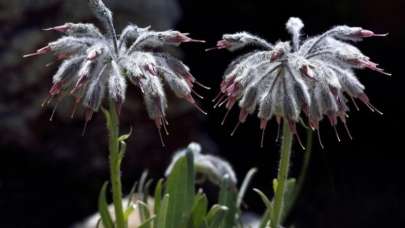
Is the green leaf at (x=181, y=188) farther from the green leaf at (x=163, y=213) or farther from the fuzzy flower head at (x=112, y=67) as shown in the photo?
the fuzzy flower head at (x=112, y=67)

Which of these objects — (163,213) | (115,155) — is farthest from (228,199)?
(115,155)

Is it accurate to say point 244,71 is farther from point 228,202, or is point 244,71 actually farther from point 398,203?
point 398,203

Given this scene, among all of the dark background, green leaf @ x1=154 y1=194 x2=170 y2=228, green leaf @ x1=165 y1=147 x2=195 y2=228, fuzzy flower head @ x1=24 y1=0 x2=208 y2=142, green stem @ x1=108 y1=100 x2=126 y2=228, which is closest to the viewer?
fuzzy flower head @ x1=24 y1=0 x2=208 y2=142

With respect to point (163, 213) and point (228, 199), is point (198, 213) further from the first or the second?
point (228, 199)

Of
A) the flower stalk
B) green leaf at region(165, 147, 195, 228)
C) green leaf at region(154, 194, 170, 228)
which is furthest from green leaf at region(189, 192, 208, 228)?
the flower stalk

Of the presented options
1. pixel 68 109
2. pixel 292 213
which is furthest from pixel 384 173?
pixel 68 109

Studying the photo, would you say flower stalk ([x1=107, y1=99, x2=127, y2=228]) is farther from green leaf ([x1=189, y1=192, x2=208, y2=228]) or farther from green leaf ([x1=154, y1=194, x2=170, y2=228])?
green leaf ([x1=189, y1=192, x2=208, y2=228])
